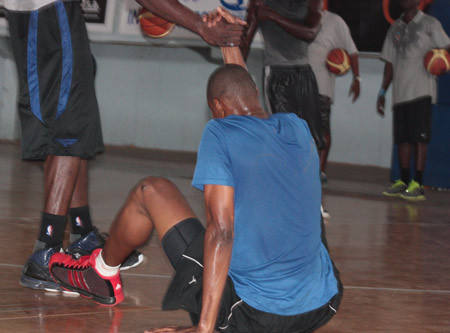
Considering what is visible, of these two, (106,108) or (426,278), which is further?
(106,108)

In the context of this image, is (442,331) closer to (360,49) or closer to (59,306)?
(59,306)


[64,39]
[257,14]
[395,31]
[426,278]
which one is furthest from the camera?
[395,31]

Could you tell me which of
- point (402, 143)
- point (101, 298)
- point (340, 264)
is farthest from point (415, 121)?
point (101, 298)

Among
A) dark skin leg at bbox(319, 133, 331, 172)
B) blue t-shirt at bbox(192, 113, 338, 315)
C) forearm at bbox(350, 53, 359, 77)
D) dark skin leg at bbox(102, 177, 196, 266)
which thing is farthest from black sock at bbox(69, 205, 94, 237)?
forearm at bbox(350, 53, 359, 77)

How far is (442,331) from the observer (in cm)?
324

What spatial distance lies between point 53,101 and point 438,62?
5.45m

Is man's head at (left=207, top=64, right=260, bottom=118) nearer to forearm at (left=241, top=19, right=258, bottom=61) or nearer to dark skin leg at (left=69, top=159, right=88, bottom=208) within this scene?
dark skin leg at (left=69, top=159, right=88, bottom=208)

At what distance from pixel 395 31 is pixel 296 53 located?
248 cm

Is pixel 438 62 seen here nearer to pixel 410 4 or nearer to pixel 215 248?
pixel 410 4

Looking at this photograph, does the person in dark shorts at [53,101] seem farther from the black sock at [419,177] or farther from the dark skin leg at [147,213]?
the black sock at [419,177]

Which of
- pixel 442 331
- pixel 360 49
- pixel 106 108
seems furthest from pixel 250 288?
pixel 106 108

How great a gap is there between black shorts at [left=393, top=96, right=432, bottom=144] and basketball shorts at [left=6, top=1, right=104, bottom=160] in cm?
541

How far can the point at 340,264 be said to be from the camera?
4520 mm

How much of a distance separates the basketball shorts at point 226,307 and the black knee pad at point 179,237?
0.06 meters
